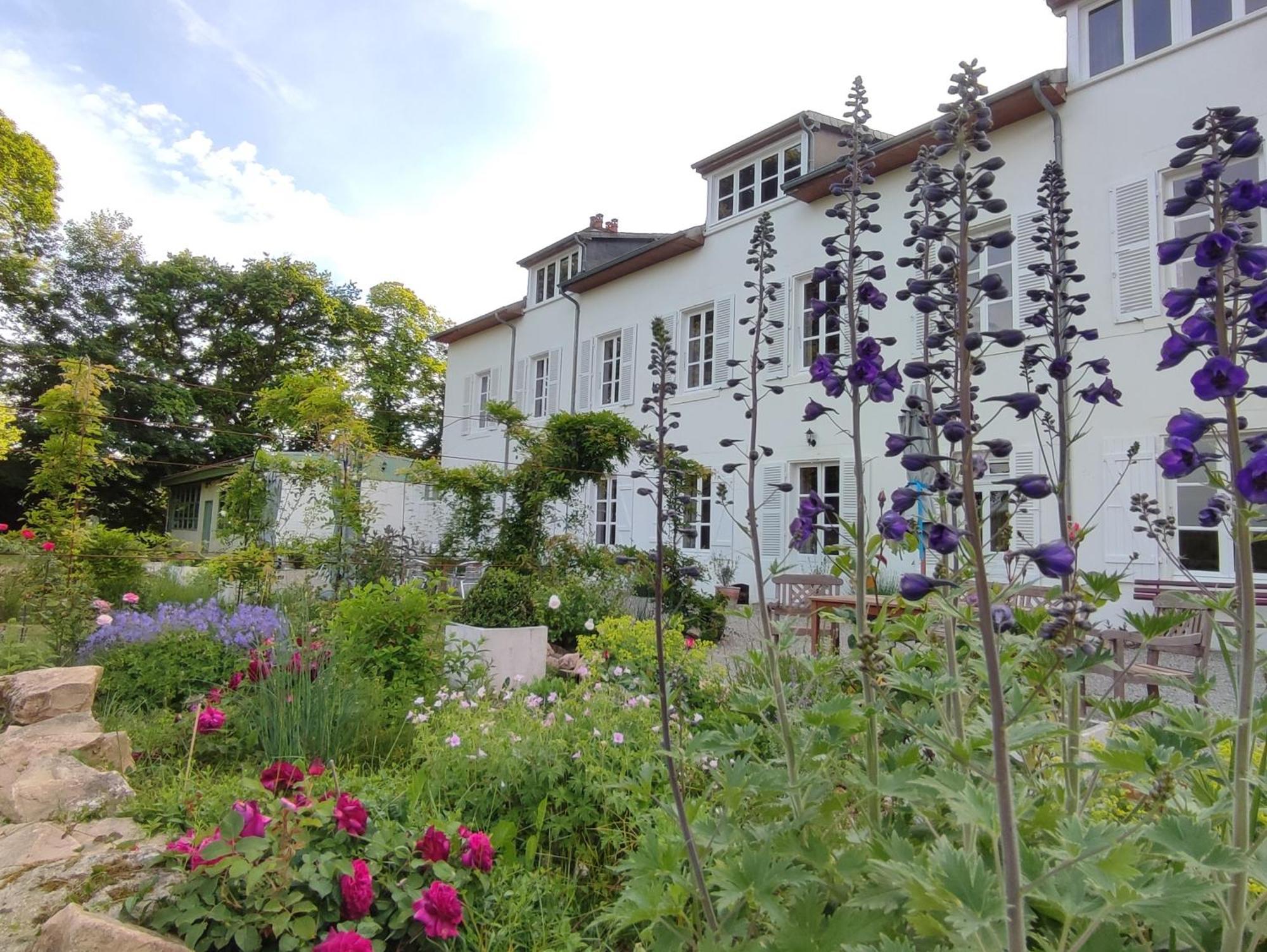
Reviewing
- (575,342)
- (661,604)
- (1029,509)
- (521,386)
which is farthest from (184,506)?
(661,604)

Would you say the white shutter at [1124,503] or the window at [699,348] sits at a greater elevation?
the window at [699,348]

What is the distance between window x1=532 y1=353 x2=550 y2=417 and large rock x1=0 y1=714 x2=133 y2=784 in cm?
1417

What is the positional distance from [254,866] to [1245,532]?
2195 millimetres

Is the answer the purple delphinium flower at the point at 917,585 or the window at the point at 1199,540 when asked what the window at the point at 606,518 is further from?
the purple delphinium flower at the point at 917,585

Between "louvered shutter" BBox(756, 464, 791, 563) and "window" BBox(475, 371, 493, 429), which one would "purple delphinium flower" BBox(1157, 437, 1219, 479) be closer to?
"louvered shutter" BBox(756, 464, 791, 563)

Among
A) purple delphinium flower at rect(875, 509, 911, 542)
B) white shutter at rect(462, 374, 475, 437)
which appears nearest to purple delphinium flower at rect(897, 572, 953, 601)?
purple delphinium flower at rect(875, 509, 911, 542)

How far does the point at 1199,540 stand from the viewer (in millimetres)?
8414

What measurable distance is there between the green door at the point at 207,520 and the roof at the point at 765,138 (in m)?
18.8

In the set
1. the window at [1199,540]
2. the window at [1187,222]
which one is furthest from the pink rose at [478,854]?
the window at [1187,222]

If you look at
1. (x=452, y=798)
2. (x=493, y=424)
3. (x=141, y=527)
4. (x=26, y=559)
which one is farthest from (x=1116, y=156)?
(x=141, y=527)

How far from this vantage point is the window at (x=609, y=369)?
1558cm

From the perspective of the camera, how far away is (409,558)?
8758 mm

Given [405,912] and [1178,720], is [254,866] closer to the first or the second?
[405,912]

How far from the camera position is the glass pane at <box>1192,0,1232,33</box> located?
27.2 feet
